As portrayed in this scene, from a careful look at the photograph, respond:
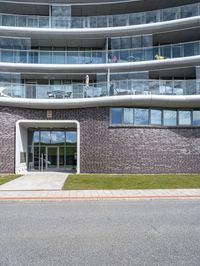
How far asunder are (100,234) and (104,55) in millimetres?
24949

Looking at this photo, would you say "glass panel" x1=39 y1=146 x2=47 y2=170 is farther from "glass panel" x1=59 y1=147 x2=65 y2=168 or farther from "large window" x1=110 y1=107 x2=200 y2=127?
"large window" x1=110 y1=107 x2=200 y2=127

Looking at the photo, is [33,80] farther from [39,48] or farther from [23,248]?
[23,248]

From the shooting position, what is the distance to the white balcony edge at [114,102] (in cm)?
2511

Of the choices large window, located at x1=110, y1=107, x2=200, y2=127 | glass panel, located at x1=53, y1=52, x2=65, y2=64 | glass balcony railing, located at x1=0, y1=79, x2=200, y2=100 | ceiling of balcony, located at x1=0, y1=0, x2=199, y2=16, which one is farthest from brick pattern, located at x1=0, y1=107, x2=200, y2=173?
ceiling of balcony, located at x1=0, y1=0, x2=199, y2=16

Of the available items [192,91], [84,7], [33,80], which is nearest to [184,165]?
[192,91]

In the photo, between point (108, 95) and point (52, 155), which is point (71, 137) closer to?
point (52, 155)

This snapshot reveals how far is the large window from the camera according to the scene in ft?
84.5

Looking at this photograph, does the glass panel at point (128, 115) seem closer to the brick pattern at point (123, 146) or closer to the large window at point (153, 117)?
the large window at point (153, 117)

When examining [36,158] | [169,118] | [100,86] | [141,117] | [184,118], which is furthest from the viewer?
[36,158]

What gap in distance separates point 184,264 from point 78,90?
2217cm

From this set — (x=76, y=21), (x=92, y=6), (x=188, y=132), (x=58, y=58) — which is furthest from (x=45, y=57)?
(x=188, y=132)

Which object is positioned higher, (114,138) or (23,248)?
(114,138)

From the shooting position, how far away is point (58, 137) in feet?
100

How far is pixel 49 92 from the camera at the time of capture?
27.1 m
